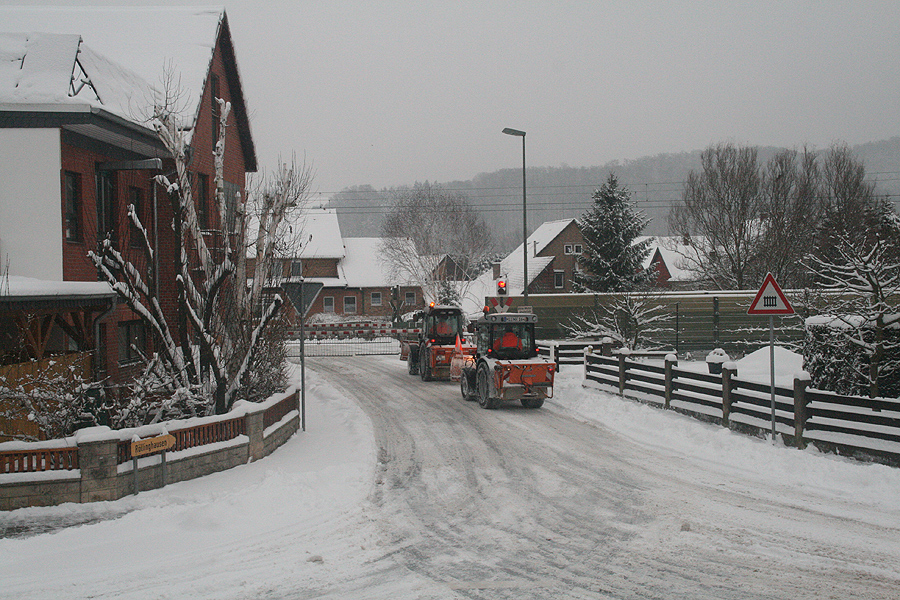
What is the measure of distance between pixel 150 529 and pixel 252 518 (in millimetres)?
1137

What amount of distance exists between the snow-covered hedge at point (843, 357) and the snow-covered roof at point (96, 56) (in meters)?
14.1

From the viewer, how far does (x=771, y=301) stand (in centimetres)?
1176

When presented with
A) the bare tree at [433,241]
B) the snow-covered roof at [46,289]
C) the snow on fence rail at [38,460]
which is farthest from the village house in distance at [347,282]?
the snow on fence rail at [38,460]

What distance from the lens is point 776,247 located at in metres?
36.2

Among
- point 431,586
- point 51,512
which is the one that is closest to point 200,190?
point 51,512

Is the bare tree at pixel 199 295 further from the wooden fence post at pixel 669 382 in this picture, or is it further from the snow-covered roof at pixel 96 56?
the wooden fence post at pixel 669 382

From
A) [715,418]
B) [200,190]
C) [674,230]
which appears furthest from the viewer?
[674,230]

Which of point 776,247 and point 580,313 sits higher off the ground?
point 776,247

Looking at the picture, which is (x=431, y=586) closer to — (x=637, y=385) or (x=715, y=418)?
(x=715, y=418)

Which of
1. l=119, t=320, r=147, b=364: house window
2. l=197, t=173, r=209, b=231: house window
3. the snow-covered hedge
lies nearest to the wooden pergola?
l=119, t=320, r=147, b=364: house window

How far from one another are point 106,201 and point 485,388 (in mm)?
9648

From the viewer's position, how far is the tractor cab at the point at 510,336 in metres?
17.2

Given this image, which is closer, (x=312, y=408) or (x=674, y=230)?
(x=312, y=408)

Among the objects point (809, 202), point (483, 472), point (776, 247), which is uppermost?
point (809, 202)
